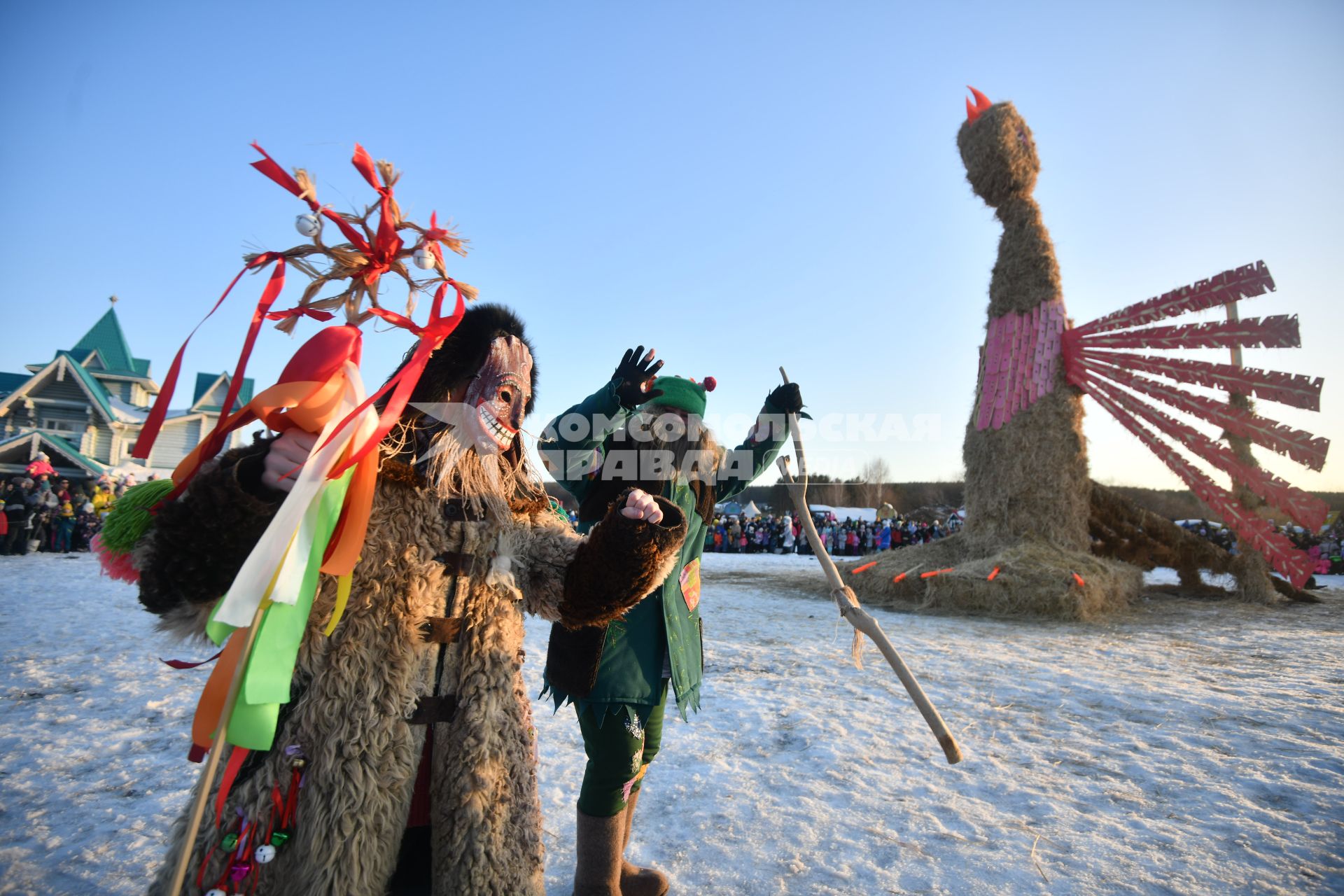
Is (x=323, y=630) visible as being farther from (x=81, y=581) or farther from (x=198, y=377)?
(x=198, y=377)

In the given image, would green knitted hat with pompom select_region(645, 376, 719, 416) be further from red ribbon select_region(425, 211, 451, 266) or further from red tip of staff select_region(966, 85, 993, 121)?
red tip of staff select_region(966, 85, 993, 121)

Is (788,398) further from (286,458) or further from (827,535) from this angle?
(827,535)

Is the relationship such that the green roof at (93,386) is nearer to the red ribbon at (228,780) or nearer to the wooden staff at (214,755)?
the red ribbon at (228,780)

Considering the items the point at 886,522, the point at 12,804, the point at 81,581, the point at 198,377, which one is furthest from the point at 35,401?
the point at 886,522

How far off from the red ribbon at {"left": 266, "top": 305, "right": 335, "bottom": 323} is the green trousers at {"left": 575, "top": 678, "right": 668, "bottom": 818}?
1295mm

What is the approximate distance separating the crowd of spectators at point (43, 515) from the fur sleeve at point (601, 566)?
44.8 feet

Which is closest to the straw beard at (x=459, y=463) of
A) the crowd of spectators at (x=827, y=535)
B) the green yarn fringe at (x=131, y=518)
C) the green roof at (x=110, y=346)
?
the green yarn fringe at (x=131, y=518)

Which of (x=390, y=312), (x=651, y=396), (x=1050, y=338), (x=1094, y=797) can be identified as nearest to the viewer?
(x=390, y=312)

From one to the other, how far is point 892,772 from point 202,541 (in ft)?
10.2

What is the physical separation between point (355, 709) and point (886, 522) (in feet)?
66.0

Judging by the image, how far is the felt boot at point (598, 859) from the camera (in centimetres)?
197

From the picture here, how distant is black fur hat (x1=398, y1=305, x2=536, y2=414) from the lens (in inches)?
69.7

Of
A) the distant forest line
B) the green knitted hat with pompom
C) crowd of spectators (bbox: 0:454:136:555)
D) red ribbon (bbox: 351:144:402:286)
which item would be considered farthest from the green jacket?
the distant forest line

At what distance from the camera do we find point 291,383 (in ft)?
4.43
